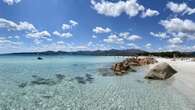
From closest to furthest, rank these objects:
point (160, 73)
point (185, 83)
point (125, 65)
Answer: point (185, 83) < point (160, 73) < point (125, 65)

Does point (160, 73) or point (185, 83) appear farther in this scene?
point (160, 73)

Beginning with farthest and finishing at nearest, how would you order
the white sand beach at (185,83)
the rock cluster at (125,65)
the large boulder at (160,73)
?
the rock cluster at (125,65) < the large boulder at (160,73) < the white sand beach at (185,83)

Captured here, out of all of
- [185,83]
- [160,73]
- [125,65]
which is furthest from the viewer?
[125,65]

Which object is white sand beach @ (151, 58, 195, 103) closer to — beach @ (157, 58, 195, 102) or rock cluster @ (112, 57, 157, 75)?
beach @ (157, 58, 195, 102)

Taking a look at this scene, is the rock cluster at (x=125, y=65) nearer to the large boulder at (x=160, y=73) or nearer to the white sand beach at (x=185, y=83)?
the large boulder at (x=160, y=73)

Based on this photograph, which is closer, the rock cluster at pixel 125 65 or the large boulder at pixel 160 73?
the large boulder at pixel 160 73

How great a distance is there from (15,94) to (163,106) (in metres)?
9.15

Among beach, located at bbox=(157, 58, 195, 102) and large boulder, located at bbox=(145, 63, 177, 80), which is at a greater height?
large boulder, located at bbox=(145, 63, 177, 80)

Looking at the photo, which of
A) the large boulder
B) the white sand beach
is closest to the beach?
the white sand beach

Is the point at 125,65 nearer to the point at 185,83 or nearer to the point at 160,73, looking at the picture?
the point at 160,73

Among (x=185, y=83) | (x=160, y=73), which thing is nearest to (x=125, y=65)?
(x=160, y=73)

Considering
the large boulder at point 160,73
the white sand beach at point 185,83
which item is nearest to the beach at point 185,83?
the white sand beach at point 185,83

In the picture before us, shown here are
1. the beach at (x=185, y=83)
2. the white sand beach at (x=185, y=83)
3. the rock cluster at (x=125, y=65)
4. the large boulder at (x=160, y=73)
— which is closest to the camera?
the white sand beach at (x=185, y=83)

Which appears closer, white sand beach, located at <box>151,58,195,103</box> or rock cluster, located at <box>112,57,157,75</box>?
white sand beach, located at <box>151,58,195,103</box>
